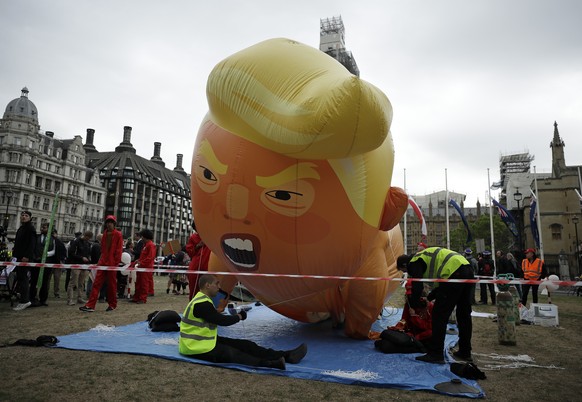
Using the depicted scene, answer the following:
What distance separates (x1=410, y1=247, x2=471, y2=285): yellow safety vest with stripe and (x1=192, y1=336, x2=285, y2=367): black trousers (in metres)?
2.28

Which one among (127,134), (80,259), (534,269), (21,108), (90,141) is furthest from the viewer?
(127,134)

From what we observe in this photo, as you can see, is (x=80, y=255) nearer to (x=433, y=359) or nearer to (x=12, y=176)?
(x=433, y=359)

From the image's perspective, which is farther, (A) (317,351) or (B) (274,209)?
(A) (317,351)

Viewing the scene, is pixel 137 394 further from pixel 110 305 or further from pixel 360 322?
pixel 110 305

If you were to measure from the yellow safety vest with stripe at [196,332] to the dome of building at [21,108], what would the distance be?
68185 mm

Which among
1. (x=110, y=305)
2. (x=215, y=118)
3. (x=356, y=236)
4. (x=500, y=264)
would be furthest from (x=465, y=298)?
(x=500, y=264)

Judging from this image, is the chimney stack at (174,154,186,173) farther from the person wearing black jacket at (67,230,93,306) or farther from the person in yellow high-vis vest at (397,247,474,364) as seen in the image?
the person in yellow high-vis vest at (397,247,474,364)

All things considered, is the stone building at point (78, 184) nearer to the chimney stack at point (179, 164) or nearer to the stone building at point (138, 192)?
the stone building at point (138, 192)

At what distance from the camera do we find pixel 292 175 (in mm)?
4582

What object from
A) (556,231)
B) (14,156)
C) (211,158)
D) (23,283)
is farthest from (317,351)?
(14,156)

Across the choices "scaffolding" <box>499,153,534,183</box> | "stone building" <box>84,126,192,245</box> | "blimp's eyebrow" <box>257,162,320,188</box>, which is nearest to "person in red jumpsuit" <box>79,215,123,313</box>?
"blimp's eyebrow" <box>257,162,320,188</box>

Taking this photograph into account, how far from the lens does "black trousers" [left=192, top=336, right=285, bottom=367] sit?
14.9 ft

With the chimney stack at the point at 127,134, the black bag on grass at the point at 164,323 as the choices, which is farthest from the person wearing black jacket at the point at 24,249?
the chimney stack at the point at 127,134

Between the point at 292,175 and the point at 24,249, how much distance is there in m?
7.32
